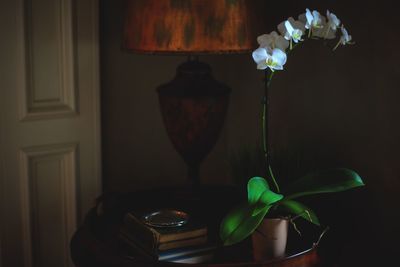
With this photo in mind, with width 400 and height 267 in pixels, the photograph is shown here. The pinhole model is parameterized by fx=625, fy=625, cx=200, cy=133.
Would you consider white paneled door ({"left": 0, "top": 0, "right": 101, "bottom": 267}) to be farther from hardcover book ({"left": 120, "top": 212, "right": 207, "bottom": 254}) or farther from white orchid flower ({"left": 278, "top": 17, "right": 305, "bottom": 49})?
white orchid flower ({"left": 278, "top": 17, "right": 305, "bottom": 49})

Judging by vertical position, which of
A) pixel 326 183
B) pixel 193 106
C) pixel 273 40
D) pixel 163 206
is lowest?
pixel 163 206

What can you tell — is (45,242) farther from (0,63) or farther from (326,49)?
(326,49)

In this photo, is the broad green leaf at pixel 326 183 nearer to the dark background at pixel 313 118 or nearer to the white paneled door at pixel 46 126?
the dark background at pixel 313 118

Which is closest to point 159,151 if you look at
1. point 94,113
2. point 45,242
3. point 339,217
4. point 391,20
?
point 94,113

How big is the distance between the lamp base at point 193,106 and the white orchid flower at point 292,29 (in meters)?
0.28

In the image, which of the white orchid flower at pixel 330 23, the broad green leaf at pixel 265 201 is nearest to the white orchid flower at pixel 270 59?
the white orchid flower at pixel 330 23

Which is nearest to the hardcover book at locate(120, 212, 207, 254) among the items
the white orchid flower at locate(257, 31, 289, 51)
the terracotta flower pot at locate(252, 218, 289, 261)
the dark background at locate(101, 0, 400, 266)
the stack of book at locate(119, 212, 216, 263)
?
the stack of book at locate(119, 212, 216, 263)

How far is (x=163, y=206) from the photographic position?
1351mm

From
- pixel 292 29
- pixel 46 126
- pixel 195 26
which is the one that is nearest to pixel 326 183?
pixel 292 29

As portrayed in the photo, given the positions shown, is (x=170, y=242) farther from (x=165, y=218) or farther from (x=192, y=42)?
(x=192, y=42)

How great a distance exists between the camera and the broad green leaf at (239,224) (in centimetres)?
103

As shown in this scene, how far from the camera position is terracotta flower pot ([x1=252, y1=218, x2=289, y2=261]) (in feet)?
3.46

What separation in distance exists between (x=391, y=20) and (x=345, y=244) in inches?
16.9

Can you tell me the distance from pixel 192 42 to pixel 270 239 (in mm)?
395
